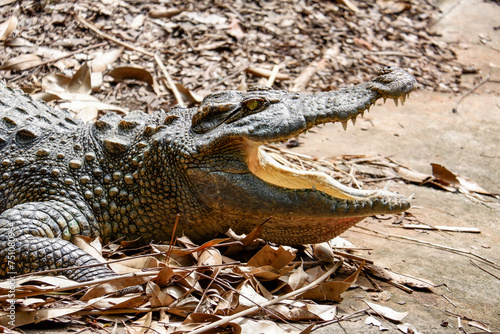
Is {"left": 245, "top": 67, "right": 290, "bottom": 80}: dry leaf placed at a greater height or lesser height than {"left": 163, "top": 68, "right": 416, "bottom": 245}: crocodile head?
lesser

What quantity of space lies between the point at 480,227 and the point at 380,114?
252cm

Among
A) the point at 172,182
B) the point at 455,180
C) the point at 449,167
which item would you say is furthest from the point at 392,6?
the point at 172,182

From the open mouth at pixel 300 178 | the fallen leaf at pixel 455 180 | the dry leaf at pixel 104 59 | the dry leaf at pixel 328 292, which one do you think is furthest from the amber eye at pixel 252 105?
the dry leaf at pixel 104 59

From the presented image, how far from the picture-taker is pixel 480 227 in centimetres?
413

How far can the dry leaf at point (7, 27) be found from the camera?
241 inches

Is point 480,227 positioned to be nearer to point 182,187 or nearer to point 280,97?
point 280,97

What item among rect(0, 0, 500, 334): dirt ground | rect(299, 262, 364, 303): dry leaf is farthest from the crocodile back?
rect(299, 262, 364, 303): dry leaf

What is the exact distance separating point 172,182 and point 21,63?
3.49 metres

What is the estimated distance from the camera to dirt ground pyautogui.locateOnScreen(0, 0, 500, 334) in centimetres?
292

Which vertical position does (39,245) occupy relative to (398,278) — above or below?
above

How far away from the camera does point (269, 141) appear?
Answer: 316 cm

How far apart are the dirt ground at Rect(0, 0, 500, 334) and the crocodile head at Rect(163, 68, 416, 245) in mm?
502

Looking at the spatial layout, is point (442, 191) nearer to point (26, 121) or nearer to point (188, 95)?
point (188, 95)

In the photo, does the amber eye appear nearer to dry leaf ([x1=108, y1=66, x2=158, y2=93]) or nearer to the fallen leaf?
the fallen leaf
